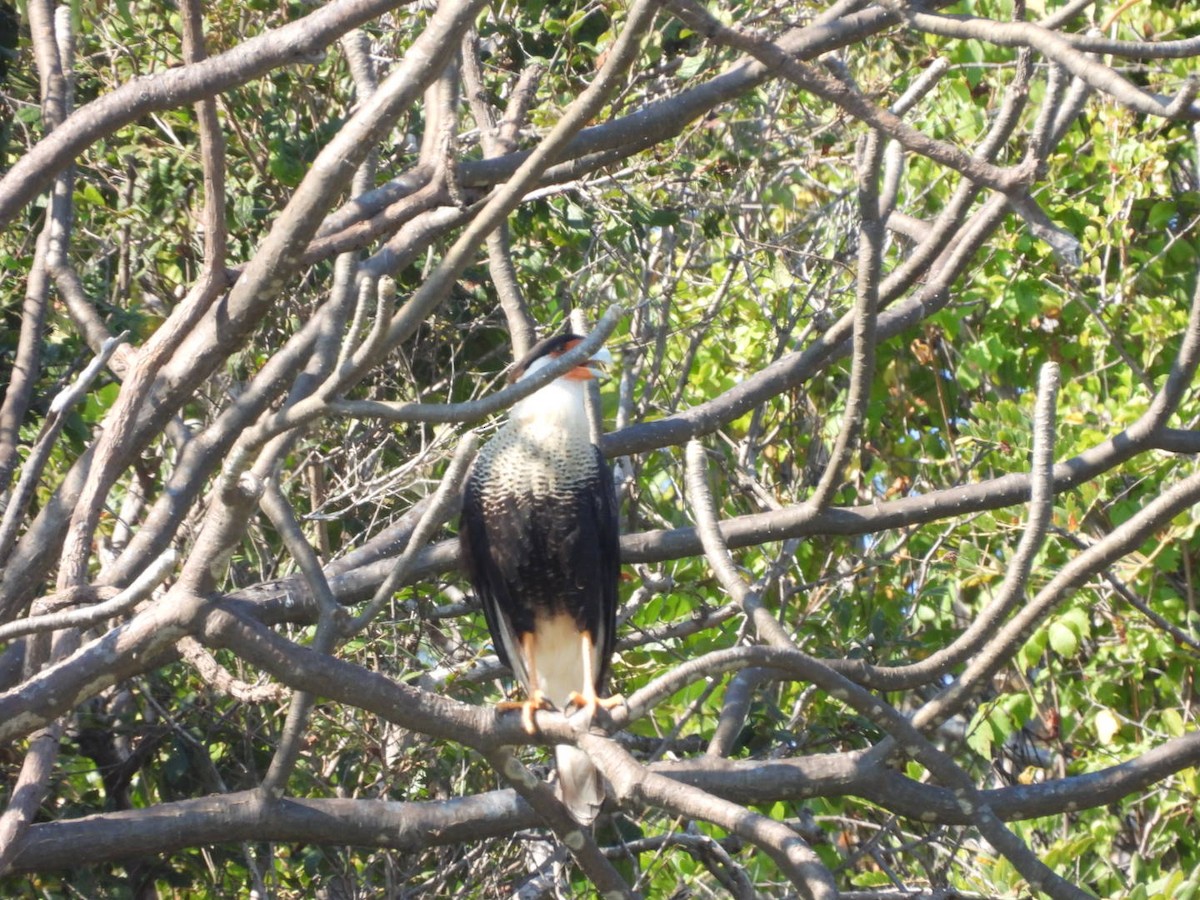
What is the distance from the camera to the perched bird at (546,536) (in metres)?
4.18

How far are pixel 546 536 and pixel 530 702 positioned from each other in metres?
0.71

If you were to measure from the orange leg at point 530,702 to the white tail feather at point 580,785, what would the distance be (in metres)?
0.16

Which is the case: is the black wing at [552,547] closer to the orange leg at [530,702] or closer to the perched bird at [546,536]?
the perched bird at [546,536]

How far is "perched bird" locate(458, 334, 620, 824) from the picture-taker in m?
4.18

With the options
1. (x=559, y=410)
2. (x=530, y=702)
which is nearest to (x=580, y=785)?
(x=530, y=702)

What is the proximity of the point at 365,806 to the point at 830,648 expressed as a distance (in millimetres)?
1927

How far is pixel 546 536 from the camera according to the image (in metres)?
4.20

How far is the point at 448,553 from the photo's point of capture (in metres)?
4.11

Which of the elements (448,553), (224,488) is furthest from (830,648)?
(224,488)

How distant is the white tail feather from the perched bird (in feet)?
0.78

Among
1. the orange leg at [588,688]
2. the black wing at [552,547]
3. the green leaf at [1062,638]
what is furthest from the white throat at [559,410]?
the green leaf at [1062,638]

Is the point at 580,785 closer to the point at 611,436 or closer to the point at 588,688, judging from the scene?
the point at 588,688

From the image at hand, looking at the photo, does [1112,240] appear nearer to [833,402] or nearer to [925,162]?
[925,162]

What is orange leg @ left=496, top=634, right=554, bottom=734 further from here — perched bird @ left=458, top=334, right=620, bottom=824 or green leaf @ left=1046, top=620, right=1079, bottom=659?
green leaf @ left=1046, top=620, right=1079, bottom=659
